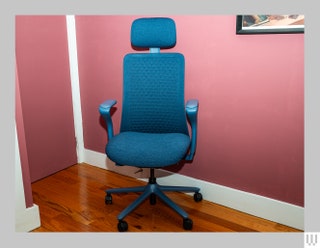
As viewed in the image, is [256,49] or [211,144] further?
[211,144]

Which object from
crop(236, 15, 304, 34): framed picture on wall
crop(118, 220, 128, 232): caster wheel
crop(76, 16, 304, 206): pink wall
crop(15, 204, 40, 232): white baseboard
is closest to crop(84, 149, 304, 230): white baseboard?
crop(76, 16, 304, 206): pink wall

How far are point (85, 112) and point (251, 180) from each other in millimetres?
1488

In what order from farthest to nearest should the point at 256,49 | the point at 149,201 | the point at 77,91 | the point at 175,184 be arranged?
the point at 77,91, the point at 175,184, the point at 149,201, the point at 256,49

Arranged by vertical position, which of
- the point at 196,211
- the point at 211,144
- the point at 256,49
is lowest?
the point at 196,211

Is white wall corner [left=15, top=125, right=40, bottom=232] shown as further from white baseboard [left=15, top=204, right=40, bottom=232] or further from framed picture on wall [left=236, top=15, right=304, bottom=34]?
framed picture on wall [left=236, top=15, right=304, bottom=34]

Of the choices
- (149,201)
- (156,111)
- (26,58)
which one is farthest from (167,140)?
(26,58)

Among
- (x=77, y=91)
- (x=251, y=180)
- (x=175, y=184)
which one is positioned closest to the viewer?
(x=251, y=180)

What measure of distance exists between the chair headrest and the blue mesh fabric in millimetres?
70

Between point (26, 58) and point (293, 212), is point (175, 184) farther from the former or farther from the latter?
point (26, 58)

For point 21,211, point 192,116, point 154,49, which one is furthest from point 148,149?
point 21,211

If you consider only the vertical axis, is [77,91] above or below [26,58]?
below

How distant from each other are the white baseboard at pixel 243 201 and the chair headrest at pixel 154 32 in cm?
96

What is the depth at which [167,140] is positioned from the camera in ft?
7.14

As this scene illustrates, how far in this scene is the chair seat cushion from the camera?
2.00 meters
